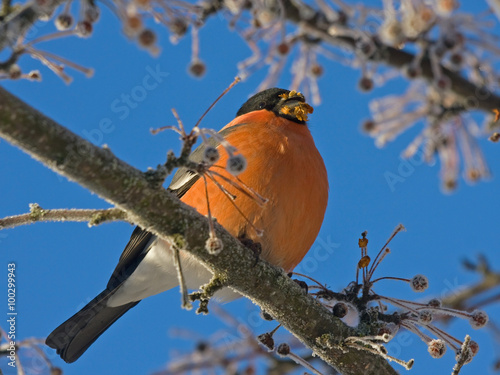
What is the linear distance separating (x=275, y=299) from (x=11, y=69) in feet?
7.65

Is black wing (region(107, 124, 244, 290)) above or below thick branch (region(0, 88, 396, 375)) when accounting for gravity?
above

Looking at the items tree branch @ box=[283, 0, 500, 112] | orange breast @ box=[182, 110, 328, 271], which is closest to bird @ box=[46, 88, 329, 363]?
orange breast @ box=[182, 110, 328, 271]

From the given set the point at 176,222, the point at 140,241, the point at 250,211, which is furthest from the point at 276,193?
the point at 176,222

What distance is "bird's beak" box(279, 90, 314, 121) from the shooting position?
5728 millimetres

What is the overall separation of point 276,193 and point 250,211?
251mm

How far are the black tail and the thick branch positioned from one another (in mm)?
2128

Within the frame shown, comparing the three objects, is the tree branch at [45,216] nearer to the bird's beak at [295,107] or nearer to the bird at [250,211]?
the bird at [250,211]

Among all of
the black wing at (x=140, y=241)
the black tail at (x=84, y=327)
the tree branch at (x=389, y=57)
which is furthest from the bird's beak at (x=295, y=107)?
the tree branch at (x=389, y=57)

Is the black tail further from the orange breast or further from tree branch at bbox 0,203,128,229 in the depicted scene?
tree branch at bbox 0,203,128,229

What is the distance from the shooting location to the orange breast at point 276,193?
4641 mm

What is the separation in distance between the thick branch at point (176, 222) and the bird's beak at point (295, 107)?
6.98ft

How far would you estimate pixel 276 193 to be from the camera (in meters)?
4.72

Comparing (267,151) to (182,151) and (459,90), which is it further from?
(459,90)

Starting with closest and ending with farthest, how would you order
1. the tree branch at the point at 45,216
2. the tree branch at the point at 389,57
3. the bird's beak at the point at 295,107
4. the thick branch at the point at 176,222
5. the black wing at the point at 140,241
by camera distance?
the tree branch at the point at 389,57 → the thick branch at the point at 176,222 → the tree branch at the point at 45,216 → the black wing at the point at 140,241 → the bird's beak at the point at 295,107
